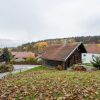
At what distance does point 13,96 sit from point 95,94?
190 inches

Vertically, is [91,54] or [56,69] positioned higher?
[91,54]

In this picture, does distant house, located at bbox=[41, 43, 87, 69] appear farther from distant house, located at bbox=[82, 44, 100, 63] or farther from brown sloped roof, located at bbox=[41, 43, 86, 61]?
distant house, located at bbox=[82, 44, 100, 63]

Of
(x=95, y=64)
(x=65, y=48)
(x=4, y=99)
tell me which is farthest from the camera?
(x=65, y=48)

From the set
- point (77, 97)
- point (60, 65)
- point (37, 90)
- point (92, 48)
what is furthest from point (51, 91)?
point (92, 48)

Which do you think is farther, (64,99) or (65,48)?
(65,48)

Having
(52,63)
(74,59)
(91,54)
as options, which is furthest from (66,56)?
(91,54)

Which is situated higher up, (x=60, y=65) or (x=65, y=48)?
(x=65, y=48)

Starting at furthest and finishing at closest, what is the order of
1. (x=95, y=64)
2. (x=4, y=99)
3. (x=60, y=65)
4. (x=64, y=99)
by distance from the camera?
(x=60, y=65) < (x=95, y=64) < (x=4, y=99) < (x=64, y=99)

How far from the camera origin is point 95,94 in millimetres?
13305

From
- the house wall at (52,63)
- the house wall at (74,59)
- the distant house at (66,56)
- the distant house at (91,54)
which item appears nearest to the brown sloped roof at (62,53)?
the distant house at (66,56)

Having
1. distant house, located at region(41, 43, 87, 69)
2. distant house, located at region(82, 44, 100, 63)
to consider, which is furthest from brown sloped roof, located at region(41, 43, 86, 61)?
distant house, located at region(82, 44, 100, 63)

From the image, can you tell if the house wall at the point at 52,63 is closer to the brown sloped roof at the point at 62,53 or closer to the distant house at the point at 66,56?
the distant house at the point at 66,56

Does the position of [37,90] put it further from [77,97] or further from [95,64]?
[95,64]

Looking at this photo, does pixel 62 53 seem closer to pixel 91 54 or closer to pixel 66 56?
pixel 66 56
